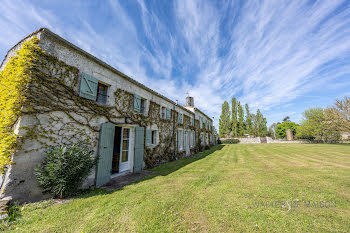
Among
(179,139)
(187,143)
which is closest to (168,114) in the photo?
(179,139)

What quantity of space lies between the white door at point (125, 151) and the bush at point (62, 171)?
2502mm

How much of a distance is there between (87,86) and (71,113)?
1.22 metres

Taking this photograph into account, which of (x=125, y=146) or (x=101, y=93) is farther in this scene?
(x=125, y=146)

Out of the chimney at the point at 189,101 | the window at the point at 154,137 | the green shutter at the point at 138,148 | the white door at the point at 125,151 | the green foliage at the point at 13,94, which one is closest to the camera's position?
the green foliage at the point at 13,94

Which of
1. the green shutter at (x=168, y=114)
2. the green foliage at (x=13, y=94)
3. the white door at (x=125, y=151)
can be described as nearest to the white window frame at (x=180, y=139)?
the green shutter at (x=168, y=114)

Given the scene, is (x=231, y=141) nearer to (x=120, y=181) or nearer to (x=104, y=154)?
(x=120, y=181)

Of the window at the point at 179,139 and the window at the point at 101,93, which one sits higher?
the window at the point at 101,93

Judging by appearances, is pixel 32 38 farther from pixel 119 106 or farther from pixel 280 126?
pixel 280 126

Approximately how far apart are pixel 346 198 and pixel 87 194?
7.59m

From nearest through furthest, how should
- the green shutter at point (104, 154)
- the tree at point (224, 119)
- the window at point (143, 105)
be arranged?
the green shutter at point (104, 154), the window at point (143, 105), the tree at point (224, 119)

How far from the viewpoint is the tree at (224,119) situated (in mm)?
34750

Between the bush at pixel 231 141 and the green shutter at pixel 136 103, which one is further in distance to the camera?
the bush at pixel 231 141

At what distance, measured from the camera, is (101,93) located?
5.89 metres

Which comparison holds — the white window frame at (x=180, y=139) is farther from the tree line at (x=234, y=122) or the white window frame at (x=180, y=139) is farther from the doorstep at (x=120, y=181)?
the tree line at (x=234, y=122)
